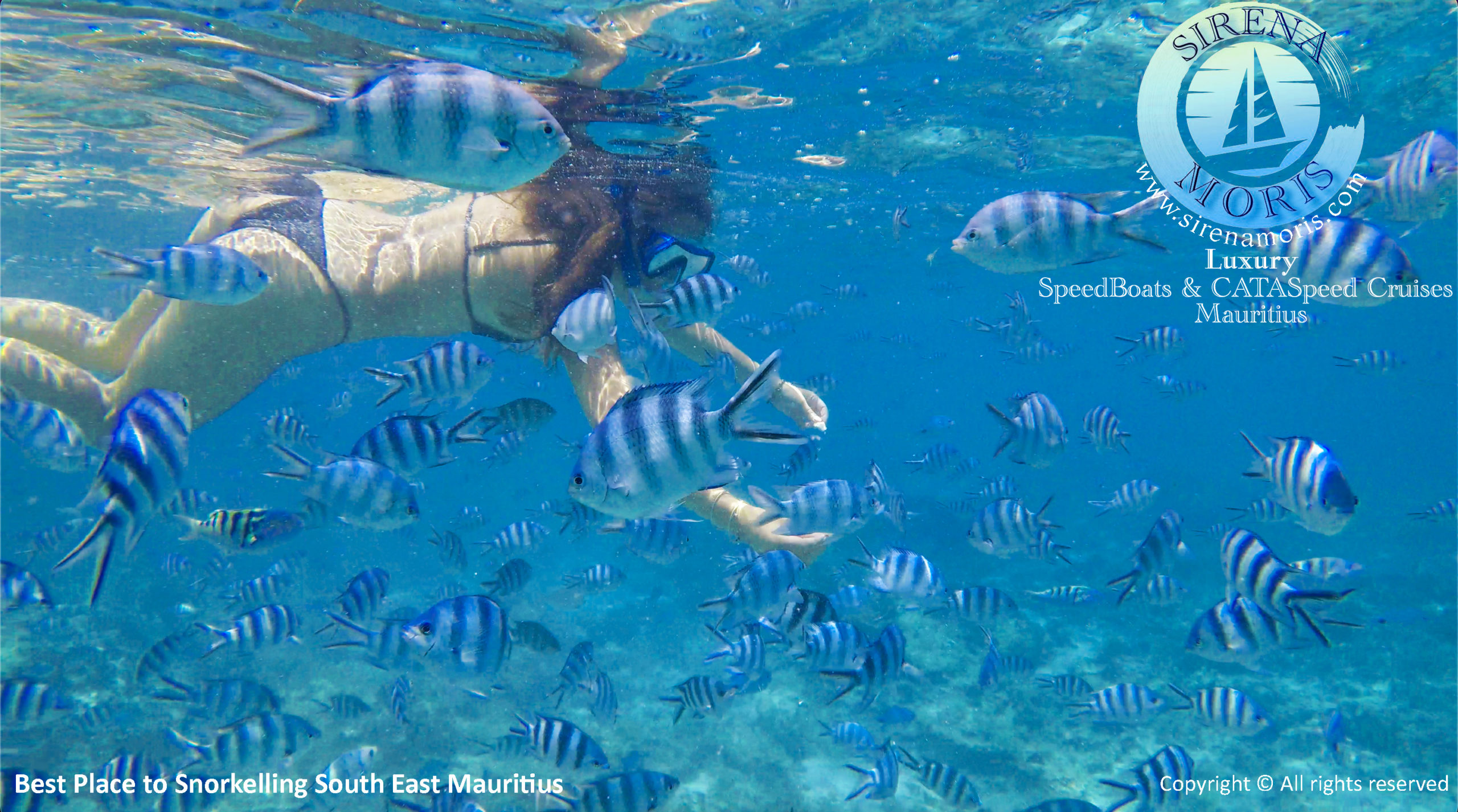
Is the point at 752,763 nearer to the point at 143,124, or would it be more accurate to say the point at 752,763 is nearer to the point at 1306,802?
the point at 1306,802

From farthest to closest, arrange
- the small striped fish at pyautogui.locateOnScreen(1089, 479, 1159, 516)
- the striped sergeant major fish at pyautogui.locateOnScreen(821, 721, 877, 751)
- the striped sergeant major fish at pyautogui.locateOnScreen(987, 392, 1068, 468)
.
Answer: the small striped fish at pyautogui.locateOnScreen(1089, 479, 1159, 516) < the striped sergeant major fish at pyautogui.locateOnScreen(821, 721, 877, 751) < the striped sergeant major fish at pyautogui.locateOnScreen(987, 392, 1068, 468)

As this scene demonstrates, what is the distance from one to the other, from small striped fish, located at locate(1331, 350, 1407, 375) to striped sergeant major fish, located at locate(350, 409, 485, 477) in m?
10.5

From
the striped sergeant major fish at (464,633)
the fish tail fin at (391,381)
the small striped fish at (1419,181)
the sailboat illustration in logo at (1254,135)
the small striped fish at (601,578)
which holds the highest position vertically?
the sailboat illustration in logo at (1254,135)

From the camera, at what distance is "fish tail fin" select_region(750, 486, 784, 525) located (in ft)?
14.9

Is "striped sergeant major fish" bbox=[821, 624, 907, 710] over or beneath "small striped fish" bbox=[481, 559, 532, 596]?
over

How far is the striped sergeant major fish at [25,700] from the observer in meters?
4.93

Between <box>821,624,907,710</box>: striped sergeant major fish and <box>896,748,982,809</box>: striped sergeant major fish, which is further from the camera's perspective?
<box>896,748,982,809</box>: striped sergeant major fish

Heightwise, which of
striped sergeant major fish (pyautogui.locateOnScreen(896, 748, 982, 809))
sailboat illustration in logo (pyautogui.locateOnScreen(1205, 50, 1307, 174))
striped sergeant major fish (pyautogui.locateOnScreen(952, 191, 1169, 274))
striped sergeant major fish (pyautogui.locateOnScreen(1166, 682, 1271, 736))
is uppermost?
sailboat illustration in logo (pyautogui.locateOnScreen(1205, 50, 1307, 174))

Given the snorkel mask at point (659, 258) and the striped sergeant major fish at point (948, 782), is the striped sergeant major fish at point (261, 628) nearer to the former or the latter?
the snorkel mask at point (659, 258)

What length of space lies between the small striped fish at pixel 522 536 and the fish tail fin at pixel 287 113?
524 cm

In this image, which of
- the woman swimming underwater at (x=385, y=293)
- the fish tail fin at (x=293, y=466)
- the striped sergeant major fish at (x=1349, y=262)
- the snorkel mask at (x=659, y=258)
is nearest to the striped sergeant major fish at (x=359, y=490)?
the fish tail fin at (x=293, y=466)

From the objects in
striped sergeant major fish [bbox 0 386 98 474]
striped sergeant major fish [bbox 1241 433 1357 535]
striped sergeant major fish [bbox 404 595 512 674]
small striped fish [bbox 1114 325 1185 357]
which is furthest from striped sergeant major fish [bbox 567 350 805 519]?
small striped fish [bbox 1114 325 1185 357]

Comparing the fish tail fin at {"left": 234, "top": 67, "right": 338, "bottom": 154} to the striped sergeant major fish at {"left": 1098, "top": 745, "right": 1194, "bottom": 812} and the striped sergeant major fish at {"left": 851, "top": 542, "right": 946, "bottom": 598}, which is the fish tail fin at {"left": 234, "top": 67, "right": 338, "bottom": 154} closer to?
the striped sergeant major fish at {"left": 851, "top": 542, "right": 946, "bottom": 598}

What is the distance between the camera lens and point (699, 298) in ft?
16.8
